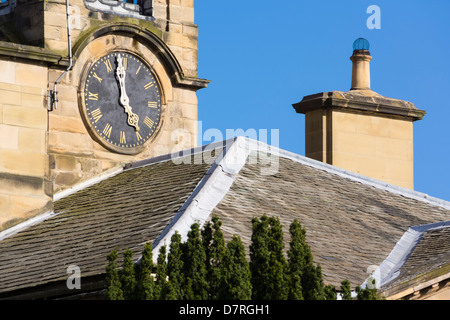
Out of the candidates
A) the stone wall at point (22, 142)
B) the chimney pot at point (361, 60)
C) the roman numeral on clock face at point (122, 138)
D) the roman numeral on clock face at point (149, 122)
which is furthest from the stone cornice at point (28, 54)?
the chimney pot at point (361, 60)

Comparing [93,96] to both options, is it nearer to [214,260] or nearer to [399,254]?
[399,254]

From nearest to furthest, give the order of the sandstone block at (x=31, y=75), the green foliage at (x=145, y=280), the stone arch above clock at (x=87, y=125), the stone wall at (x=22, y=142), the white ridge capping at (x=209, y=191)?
the green foliage at (x=145, y=280) → the white ridge capping at (x=209, y=191) → the stone wall at (x=22, y=142) → the sandstone block at (x=31, y=75) → the stone arch above clock at (x=87, y=125)

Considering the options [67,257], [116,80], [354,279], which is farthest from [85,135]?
[354,279]

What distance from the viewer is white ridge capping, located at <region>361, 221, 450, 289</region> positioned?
22328 millimetres

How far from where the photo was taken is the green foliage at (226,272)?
56.0 feet

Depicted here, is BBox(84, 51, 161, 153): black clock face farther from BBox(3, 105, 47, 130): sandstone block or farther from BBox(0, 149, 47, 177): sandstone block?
BBox(0, 149, 47, 177): sandstone block

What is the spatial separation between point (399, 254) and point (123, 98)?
318 inches

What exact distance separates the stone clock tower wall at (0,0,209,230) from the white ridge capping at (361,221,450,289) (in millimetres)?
6904

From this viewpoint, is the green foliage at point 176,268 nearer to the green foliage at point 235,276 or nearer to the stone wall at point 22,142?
the green foliage at point 235,276

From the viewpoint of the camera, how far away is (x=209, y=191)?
23328 mm

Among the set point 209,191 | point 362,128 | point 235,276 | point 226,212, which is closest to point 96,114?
point 362,128

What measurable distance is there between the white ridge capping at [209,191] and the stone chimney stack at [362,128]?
14.8 ft

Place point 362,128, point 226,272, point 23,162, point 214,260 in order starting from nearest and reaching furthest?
point 226,272, point 214,260, point 23,162, point 362,128
